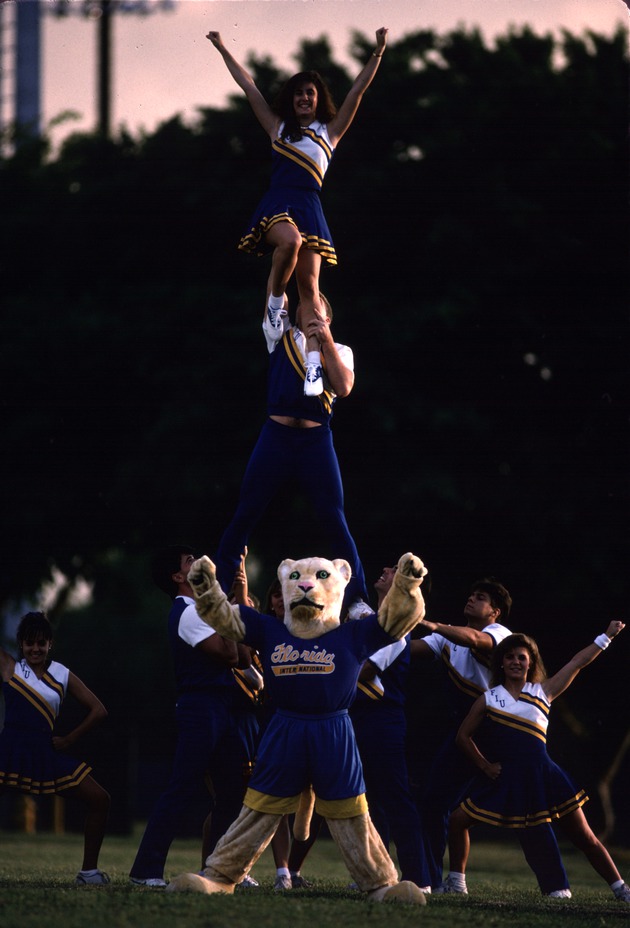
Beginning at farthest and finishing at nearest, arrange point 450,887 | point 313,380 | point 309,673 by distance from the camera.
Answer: point 450,887 → point 313,380 → point 309,673

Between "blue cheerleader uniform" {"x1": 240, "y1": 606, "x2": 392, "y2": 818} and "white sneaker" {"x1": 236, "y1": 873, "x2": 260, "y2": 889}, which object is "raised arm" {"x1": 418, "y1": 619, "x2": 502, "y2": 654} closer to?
"blue cheerleader uniform" {"x1": 240, "y1": 606, "x2": 392, "y2": 818}

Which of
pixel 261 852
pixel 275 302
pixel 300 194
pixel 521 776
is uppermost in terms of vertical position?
pixel 300 194

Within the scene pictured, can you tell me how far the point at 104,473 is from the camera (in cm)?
1694

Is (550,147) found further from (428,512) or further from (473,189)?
(428,512)

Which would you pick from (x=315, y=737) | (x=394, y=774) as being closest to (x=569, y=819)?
(x=394, y=774)

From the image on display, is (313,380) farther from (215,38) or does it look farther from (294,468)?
(215,38)

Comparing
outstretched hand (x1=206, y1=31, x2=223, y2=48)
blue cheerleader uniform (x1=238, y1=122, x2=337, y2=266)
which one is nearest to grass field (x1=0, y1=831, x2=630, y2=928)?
blue cheerleader uniform (x1=238, y1=122, x2=337, y2=266)

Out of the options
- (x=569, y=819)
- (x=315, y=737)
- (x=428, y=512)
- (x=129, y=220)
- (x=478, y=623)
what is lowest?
(x=569, y=819)

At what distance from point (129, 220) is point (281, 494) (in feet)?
13.9

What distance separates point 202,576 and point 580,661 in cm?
272

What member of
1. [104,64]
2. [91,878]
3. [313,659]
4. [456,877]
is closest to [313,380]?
[313,659]

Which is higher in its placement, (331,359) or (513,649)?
(331,359)

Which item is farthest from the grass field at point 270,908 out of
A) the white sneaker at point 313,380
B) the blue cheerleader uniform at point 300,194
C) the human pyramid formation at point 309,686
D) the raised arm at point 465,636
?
the blue cheerleader uniform at point 300,194

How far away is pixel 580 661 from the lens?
26.6ft
